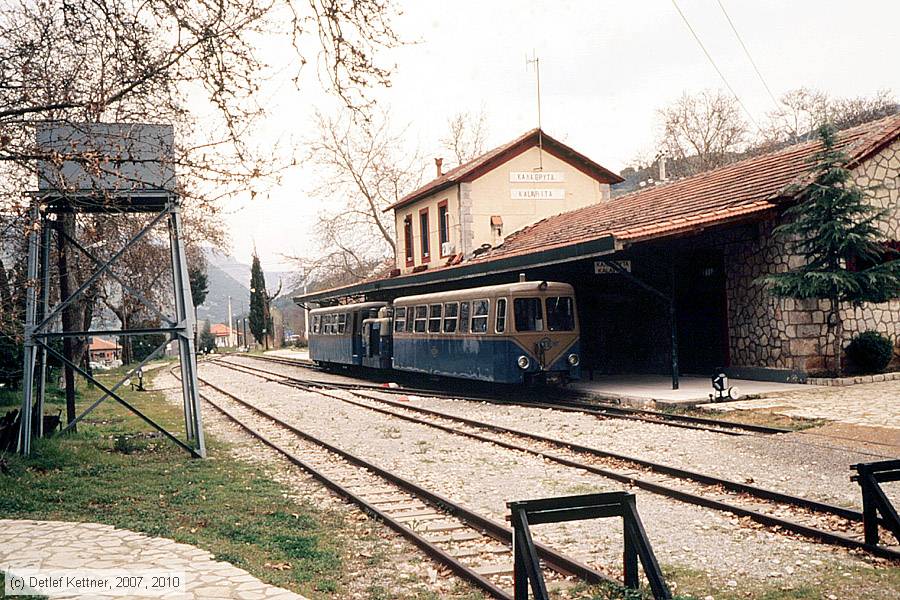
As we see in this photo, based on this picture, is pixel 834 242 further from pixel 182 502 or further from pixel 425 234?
pixel 425 234

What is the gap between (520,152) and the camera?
104ft

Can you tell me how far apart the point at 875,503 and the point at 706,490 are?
239cm

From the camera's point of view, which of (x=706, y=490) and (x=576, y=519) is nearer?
(x=576, y=519)

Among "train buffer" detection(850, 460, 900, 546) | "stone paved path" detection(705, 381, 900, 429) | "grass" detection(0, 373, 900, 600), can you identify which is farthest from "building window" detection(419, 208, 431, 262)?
"train buffer" detection(850, 460, 900, 546)

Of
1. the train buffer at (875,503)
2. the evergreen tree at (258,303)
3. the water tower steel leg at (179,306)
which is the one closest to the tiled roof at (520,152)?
the water tower steel leg at (179,306)

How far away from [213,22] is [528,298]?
37.2 feet

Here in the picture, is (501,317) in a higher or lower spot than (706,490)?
higher

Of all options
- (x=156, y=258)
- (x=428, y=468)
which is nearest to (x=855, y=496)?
(x=428, y=468)

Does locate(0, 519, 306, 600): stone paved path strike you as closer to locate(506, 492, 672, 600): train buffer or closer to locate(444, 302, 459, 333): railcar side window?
locate(506, 492, 672, 600): train buffer

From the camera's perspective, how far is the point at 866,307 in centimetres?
1744

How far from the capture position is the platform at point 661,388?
51.5 ft

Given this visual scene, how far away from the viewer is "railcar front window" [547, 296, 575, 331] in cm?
1811

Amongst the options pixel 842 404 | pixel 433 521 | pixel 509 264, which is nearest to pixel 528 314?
pixel 509 264

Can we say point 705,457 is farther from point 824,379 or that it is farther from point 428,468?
point 824,379
